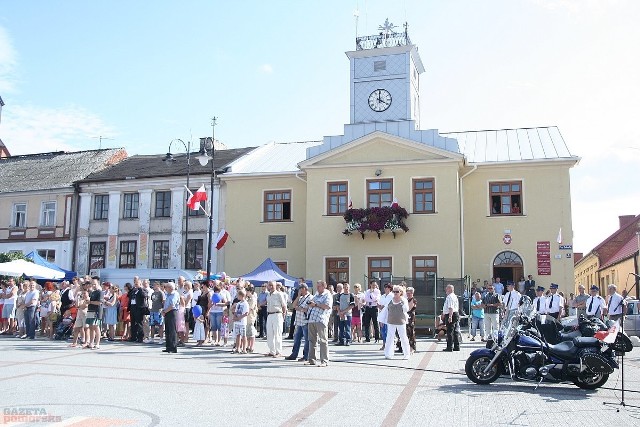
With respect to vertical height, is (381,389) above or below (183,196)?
below

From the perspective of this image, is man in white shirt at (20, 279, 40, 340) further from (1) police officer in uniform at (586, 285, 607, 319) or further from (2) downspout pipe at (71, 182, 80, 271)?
(1) police officer in uniform at (586, 285, 607, 319)

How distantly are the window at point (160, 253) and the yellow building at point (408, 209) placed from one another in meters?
3.37

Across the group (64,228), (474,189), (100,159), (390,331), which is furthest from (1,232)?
(390,331)

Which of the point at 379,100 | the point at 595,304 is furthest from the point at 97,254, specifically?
the point at 595,304

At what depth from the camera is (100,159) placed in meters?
36.3

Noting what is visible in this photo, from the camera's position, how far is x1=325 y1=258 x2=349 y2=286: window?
28.3 meters

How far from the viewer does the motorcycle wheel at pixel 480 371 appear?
1063 cm

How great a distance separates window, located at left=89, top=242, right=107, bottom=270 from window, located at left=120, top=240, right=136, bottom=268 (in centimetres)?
92

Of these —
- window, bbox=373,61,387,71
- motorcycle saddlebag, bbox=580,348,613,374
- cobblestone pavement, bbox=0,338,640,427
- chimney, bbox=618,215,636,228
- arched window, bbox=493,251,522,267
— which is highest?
window, bbox=373,61,387,71

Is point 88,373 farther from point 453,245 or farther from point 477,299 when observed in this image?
point 453,245

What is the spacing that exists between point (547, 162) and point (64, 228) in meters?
24.1

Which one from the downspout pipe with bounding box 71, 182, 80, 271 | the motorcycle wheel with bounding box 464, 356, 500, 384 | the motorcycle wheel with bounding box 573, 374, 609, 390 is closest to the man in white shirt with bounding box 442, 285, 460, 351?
the motorcycle wheel with bounding box 464, 356, 500, 384

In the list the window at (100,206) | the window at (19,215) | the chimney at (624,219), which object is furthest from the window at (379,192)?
the chimney at (624,219)

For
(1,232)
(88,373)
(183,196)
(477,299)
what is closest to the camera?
(88,373)
